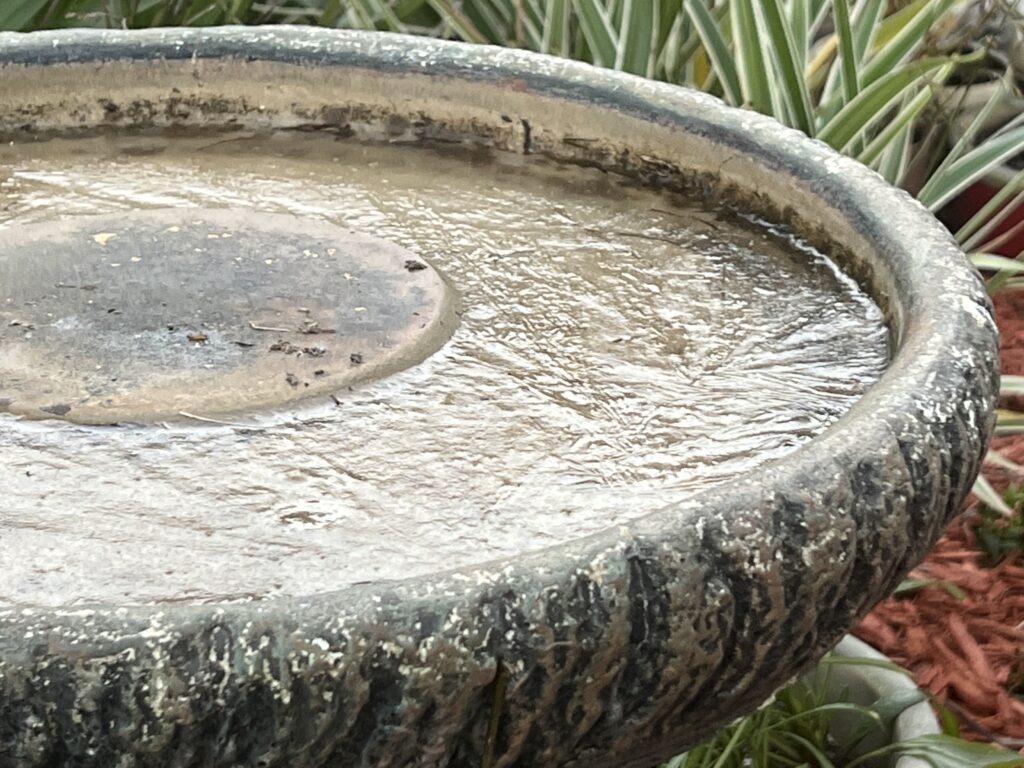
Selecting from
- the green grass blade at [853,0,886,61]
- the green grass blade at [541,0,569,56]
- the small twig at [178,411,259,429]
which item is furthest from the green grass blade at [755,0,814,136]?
the small twig at [178,411,259,429]

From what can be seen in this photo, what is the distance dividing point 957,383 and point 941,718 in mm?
892

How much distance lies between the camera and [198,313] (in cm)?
130

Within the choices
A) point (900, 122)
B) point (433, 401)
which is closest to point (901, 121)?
point (900, 122)

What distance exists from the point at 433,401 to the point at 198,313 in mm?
270

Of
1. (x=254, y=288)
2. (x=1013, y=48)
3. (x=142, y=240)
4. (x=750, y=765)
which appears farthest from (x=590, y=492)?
(x=1013, y=48)

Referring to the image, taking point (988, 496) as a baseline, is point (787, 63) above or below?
above

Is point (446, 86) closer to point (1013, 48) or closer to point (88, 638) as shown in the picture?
point (88, 638)

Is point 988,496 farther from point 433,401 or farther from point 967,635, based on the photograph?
point 433,401

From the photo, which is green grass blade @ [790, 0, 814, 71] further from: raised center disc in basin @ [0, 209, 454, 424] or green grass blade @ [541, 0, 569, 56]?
raised center disc in basin @ [0, 209, 454, 424]

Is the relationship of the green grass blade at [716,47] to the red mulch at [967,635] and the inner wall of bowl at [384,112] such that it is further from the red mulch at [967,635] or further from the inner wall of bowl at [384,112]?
the red mulch at [967,635]

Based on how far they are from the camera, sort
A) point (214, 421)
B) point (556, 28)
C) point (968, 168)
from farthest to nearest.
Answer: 1. point (556, 28)
2. point (968, 168)
3. point (214, 421)

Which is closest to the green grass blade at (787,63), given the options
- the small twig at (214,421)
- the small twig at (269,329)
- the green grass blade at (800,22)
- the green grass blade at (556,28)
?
the green grass blade at (800,22)

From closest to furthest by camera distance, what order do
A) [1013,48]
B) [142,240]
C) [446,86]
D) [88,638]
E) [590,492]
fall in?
[88,638], [590,492], [142,240], [446,86], [1013,48]

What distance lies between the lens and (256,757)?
27.9 inches
